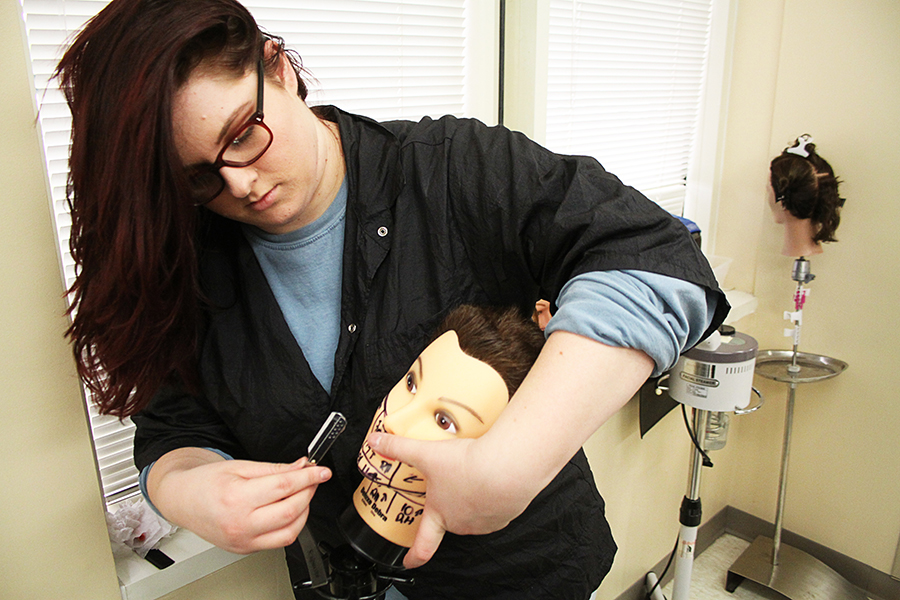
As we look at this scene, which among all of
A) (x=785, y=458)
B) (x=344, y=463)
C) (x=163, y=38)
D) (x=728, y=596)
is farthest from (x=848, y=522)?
(x=163, y=38)

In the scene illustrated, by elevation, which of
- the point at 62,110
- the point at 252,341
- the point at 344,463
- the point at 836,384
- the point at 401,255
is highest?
the point at 62,110

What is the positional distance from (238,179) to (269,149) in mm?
58

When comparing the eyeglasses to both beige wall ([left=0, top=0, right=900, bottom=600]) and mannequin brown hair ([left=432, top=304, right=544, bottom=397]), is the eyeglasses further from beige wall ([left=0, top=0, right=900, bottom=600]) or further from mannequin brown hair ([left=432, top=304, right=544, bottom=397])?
beige wall ([left=0, top=0, right=900, bottom=600])

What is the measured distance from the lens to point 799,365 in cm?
244

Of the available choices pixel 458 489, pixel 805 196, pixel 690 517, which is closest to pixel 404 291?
pixel 458 489

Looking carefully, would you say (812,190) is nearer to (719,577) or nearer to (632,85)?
(632,85)

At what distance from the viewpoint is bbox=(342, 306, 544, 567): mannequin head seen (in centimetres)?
76

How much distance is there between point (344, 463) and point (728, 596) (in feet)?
7.25

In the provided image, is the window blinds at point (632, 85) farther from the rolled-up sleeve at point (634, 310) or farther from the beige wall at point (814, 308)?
the rolled-up sleeve at point (634, 310)

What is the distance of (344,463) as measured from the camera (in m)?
0.96

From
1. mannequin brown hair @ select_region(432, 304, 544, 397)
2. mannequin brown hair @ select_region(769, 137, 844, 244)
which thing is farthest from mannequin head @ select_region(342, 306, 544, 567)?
mannequin brown hair @ select_region(769, 137, 844, 244)

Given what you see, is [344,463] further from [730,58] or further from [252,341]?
[730,58]

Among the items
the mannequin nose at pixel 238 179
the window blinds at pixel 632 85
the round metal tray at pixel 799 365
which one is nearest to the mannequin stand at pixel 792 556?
the round metal tray at pixel 799 365

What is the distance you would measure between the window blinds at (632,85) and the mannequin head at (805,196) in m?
0.41
